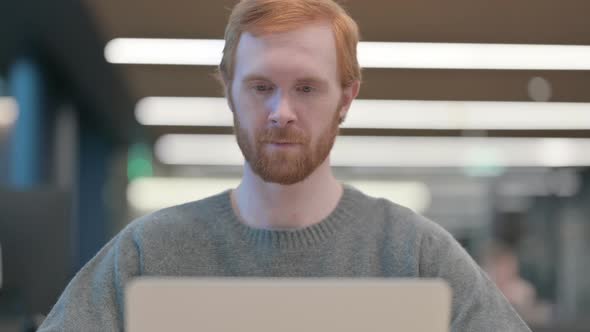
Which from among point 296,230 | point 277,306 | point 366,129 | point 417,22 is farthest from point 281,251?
point 366,129

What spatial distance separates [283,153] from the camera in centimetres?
126

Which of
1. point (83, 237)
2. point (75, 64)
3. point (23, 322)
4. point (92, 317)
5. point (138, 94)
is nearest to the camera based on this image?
point (92, 317)

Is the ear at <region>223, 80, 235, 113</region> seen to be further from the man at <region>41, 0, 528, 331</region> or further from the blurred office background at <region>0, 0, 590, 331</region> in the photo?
the blurred office background at <region>0, 0, 590, 331</region>

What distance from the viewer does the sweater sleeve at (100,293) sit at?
1.22 meters

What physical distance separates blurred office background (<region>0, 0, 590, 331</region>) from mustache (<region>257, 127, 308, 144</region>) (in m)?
0.44

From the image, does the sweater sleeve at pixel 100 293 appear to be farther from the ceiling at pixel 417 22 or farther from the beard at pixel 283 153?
the ceiling at pixel 417 22

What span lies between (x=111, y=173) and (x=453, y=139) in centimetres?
460

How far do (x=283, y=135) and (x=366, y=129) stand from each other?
24.2 ft

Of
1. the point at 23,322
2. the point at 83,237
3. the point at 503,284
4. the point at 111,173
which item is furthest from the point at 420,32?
the point at 111,173

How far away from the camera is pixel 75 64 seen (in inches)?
280

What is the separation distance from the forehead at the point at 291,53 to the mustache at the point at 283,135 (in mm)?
77

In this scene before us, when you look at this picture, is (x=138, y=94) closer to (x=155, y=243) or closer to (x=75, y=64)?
(x=75, y=64)

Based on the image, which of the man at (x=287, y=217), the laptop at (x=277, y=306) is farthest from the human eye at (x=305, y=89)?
the laptop at (x=277, y=306)

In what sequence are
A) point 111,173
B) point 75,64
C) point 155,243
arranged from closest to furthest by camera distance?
point 155,243 < point 75,64 < point 111,173
